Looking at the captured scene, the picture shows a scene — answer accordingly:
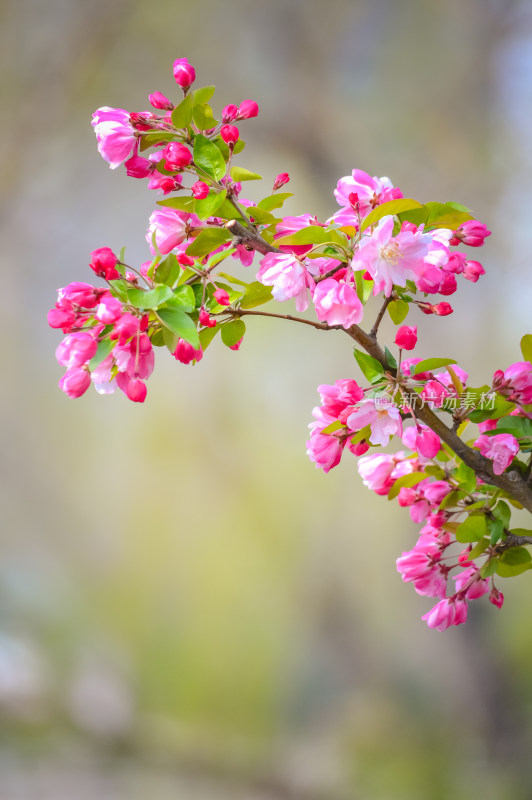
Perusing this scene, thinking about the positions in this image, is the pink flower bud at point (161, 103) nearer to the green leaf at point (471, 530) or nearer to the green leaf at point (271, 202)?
the green leaf at point (271, 202)

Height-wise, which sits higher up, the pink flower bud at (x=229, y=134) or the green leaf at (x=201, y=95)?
the green leaf at (x=201, y=95)

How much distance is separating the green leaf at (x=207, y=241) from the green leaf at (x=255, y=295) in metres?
0.05

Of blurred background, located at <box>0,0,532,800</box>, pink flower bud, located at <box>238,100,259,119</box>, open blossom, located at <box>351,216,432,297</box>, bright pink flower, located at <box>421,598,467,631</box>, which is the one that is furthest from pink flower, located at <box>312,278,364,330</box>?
blurred background, located at <box>0,0,532,800</box>

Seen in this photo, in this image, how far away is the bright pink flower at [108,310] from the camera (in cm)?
55

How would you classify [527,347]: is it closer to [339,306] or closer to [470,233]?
[470,233]

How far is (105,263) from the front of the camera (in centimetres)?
58

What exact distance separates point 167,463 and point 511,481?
134 centimetres

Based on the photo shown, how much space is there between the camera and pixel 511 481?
69 cm

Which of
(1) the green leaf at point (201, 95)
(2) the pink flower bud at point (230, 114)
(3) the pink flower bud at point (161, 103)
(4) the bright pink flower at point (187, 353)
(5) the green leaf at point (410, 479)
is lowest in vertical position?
(4) the bright pink flower at point (187, 353)

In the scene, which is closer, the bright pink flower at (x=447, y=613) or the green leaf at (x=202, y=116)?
the green leaf at (x=202, y=116)

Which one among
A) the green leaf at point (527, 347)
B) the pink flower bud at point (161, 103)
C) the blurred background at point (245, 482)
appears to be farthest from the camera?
the blurred background at point (245, 482)

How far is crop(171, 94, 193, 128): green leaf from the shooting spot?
613mm

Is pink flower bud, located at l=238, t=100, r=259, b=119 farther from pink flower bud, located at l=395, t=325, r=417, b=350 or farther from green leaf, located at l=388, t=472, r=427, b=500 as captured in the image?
green leaf, located at l=388, t=472, r=427, b=500

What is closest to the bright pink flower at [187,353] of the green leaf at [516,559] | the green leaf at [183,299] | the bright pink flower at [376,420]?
the green leaf at [183,299]
